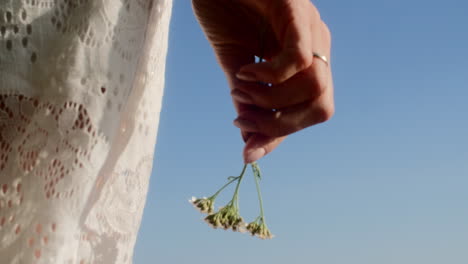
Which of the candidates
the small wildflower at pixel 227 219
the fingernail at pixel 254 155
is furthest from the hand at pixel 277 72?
the small wildflower at pixel 227 219

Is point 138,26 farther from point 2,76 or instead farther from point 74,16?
point 2,76

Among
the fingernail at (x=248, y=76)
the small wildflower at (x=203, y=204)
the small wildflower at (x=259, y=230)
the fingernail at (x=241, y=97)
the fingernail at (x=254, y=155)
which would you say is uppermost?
the fingernail at (x=248, y=76)

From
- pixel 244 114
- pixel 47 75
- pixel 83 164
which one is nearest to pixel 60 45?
pixel 47 75

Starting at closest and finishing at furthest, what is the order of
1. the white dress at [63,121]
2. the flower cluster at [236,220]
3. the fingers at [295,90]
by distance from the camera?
the white dress at [63,121] → the fingers at [295,90] → the flower cluster at [236,220]

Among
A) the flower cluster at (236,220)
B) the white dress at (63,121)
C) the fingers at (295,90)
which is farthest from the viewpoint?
the flower cluster at (236,220)

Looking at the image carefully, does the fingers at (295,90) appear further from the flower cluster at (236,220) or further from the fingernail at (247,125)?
the flower cluster at (236,220)

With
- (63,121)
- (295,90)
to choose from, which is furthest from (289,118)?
(63,121)

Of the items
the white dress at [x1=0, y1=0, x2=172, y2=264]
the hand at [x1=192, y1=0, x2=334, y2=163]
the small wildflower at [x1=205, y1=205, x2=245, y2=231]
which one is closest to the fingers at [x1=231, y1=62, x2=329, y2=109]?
the hand at [x1=192, y1=0, x2=334, y2=163]
